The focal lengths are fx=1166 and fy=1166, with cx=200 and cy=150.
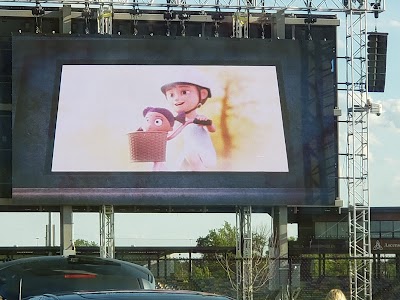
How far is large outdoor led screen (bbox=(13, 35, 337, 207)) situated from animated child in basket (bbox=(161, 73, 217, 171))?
0.03 meters

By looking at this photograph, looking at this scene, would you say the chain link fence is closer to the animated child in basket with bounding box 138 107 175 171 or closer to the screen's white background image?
the screen's white background image

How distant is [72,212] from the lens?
140 ft

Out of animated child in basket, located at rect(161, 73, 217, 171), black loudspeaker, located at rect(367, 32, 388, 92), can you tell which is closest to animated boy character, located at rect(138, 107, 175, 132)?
animated child in basket, located at rect(161, 73, 217, 171)

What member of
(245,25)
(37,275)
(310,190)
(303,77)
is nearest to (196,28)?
(245,25)

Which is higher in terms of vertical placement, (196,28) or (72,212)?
(196,28)

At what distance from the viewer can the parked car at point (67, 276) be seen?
36.1 ft

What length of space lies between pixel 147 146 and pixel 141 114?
47.3 inches

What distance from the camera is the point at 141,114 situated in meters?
40.4

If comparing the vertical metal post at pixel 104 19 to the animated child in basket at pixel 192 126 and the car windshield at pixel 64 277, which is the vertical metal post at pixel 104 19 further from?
the car windshield at pixel 64 277

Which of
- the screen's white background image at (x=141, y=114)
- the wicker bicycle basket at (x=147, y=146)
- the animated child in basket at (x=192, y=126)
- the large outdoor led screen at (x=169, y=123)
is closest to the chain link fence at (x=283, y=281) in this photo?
the large outdoor led screen at (x=169, y=123)

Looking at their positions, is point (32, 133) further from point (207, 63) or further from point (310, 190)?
point (310, 190)

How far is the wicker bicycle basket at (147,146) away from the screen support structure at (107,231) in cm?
246

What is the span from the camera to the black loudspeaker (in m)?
42.6

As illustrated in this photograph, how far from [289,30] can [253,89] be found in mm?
4207
